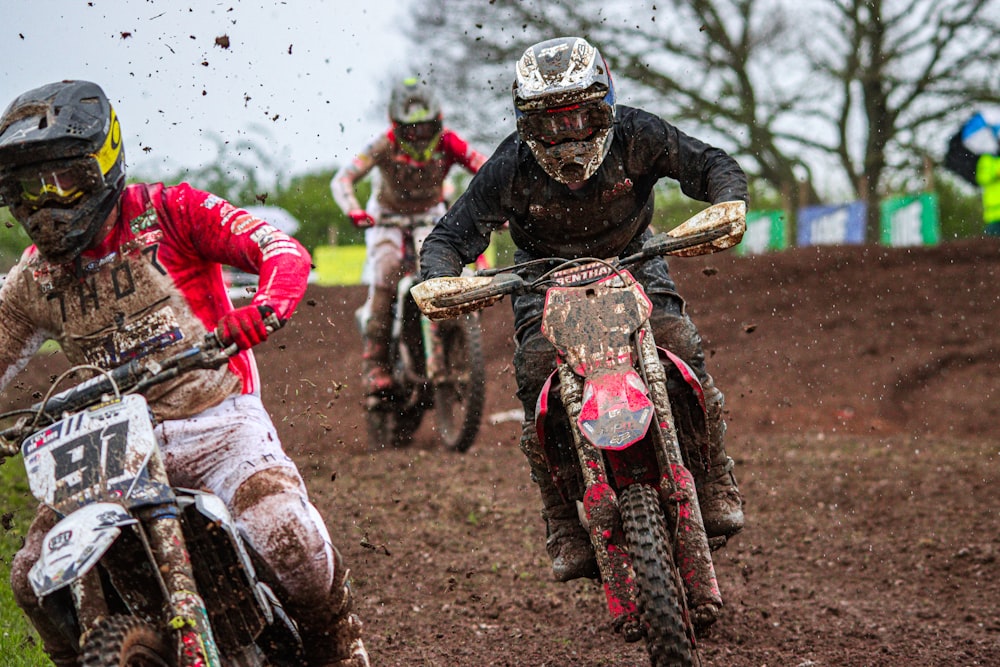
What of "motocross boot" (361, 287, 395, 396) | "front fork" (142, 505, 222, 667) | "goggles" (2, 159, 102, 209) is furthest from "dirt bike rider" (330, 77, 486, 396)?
"front fork" (142, 505, 222, 667)

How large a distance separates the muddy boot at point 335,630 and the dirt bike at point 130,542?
330mm

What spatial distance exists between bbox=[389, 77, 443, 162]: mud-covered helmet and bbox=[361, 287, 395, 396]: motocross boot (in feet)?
4.25

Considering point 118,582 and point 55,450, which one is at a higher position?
point 55,450

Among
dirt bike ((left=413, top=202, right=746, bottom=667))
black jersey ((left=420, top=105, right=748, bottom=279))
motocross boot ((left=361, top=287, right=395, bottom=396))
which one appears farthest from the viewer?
motocross boot ((left=361, top=287, right=395, bottom=396))

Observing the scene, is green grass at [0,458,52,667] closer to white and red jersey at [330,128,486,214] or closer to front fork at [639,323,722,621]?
front fork at [639,323,722,621]

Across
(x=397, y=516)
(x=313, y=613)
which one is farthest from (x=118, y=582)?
(x=397, y=516)

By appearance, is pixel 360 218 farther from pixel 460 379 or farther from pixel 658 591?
pixel 658 591

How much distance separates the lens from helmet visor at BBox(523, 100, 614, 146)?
4.46 m

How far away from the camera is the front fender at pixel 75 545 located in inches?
113

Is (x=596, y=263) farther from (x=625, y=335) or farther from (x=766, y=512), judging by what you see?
(x=766, y=512)

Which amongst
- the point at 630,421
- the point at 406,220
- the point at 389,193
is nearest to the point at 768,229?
the point at 389,193

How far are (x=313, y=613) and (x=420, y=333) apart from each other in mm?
5696

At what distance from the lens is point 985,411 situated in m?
11.7

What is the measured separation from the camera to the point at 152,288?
3967mm
